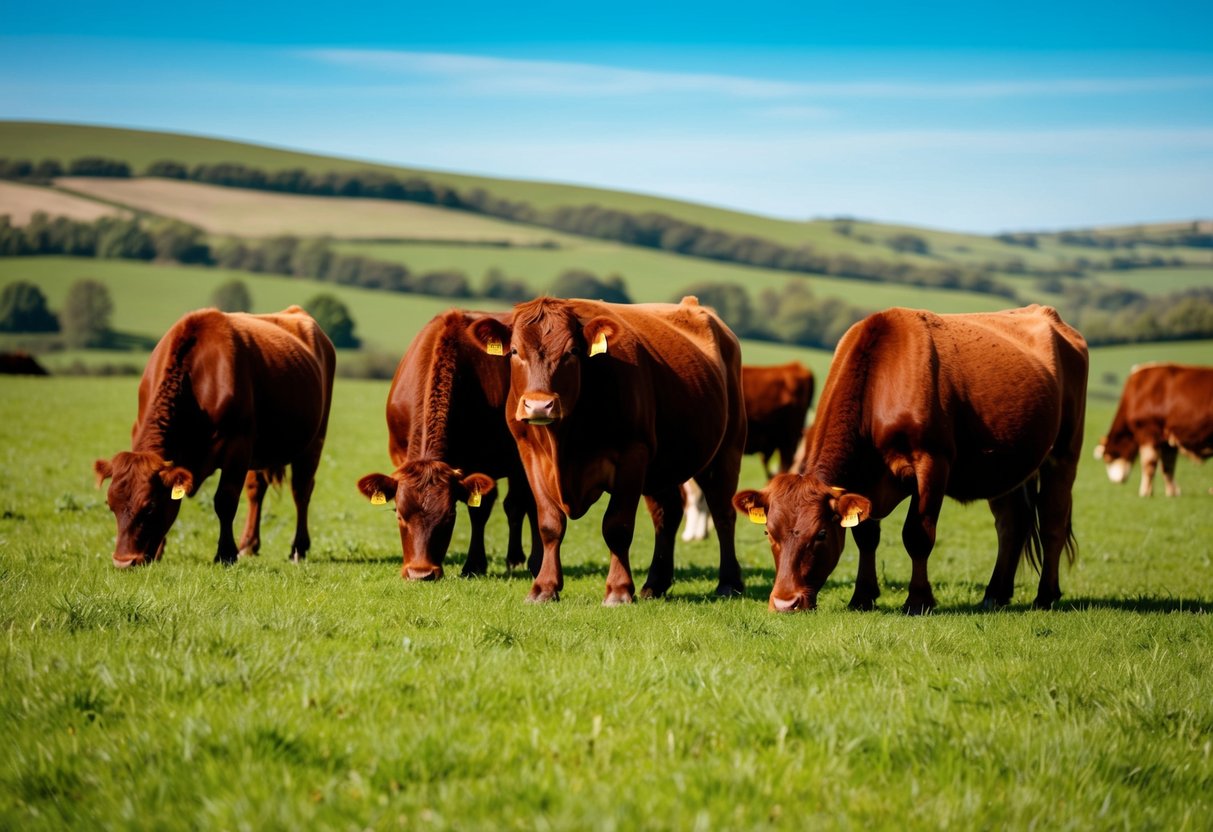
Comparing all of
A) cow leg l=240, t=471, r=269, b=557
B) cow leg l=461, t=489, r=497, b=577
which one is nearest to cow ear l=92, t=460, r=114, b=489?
cow leg l=240, t=471, r=269, b=557

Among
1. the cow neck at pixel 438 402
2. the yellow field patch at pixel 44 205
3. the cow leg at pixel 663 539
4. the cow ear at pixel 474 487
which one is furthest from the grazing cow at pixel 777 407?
the yellow field patch at pixel 44 205

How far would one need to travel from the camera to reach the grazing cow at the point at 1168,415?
3020cm

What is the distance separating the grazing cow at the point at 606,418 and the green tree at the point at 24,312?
218 ft

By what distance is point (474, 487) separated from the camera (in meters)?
11.3

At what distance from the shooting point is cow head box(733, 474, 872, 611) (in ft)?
32.0

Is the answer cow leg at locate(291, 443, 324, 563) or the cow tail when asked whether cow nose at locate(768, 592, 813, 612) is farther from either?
cow leg at locate(291, 443, 324, 563)

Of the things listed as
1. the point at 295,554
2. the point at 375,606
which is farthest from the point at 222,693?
the point at 295,554

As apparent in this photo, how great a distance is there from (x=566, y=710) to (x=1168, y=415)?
29.0m

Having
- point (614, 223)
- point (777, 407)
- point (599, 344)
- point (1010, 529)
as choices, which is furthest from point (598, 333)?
point (614, 223)

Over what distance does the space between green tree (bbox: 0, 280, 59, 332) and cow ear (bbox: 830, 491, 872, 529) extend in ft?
225

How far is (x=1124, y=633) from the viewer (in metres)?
9.15

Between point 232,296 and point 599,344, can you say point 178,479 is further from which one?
point 232,296

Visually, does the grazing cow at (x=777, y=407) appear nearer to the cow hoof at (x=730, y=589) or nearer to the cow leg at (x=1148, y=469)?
the cow leg at (x=1148, y=469)

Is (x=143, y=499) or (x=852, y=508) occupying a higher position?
(x=852, y=508)
